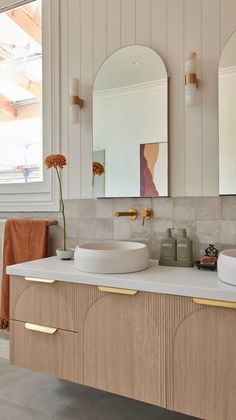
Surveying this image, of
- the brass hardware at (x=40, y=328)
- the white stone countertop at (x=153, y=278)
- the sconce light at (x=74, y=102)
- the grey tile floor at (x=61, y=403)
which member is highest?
the sconce light at (x=74, y=102)

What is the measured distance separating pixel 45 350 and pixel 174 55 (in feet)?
5.15

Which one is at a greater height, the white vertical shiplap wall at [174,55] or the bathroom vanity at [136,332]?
the white vertical shiplap wall at [174,55]

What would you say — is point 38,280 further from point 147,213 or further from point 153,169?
point 153,169

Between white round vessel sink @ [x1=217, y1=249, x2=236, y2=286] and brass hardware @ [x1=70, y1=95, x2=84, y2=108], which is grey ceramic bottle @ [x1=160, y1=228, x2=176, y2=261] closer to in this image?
white round vessel sink @ [x1=217, y1=249, x2=236, y2=286]

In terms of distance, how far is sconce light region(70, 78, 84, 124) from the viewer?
1938mm

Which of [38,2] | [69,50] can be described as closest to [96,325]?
[69,50]

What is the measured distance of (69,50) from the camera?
6.73 ft

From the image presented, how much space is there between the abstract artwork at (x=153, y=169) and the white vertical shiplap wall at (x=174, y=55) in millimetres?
41

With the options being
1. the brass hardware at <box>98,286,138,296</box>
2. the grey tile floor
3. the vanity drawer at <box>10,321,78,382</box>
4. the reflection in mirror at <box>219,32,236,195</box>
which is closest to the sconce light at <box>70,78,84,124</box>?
the reflection in mirror at <box>219,32,236,195</box>

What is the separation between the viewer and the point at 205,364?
3.94 ft

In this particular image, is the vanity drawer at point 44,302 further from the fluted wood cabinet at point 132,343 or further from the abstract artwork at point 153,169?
the abstract artwork at point 153,169

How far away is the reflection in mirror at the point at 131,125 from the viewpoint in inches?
69.3

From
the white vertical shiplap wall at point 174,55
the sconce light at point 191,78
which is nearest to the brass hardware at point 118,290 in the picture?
the white vertical shiplap wall at point 174,55

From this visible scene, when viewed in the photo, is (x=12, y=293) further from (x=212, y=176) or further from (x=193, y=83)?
(x=193, y=83)
